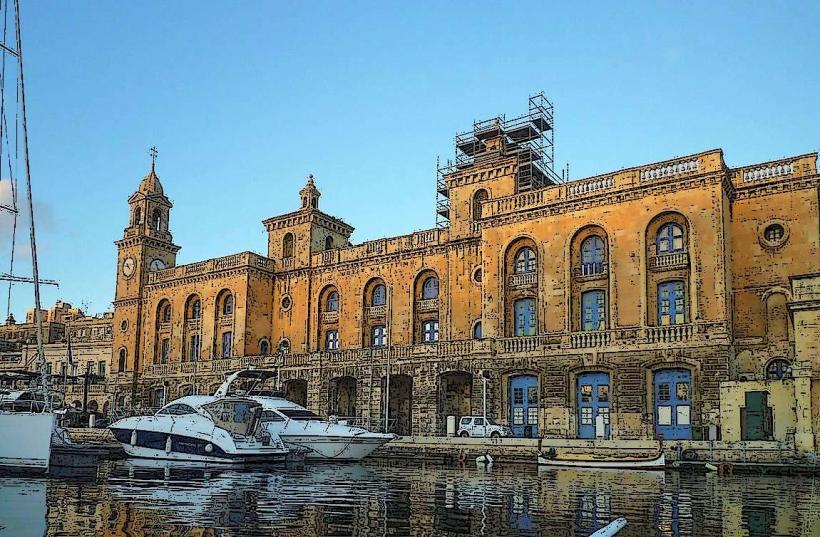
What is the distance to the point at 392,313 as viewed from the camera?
4756 centimetres

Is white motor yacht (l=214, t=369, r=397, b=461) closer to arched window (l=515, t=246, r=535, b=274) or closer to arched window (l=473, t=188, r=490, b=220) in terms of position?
arched window (l=515, t=246, r=535, b=274)

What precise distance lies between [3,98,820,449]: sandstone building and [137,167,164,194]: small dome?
10.8m

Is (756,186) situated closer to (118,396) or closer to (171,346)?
(171,346)

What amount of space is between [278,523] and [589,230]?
28.0 metres

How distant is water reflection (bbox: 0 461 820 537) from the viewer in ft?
42.1

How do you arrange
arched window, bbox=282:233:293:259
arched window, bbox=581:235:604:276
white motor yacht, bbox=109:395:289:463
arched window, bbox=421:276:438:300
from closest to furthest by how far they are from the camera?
white motor yacht, bbox=109:395:289:463, arched window, bbox=581:235:604:276, arched window, bbox=421:276:438:300, arched window, bbox=282:233:293:259

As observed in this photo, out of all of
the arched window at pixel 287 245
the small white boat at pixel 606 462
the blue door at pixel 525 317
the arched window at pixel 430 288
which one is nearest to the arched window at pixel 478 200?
the arched window at pixel 430 288

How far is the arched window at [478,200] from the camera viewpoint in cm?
4534

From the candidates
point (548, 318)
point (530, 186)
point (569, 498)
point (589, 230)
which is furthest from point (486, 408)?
point (569, 498)

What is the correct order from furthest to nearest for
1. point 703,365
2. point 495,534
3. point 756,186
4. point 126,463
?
1. point 756,186
2. point 703,365
3. point 126,463
4. point 495,534

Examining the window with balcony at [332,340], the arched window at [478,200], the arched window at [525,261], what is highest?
the arched window at [478,200]

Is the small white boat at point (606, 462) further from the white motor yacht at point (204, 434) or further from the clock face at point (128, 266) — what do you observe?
the clock face at point (128, 266)

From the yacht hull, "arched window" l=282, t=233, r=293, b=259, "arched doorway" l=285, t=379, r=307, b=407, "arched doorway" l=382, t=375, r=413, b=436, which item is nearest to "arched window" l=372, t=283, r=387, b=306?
"arched doorway" l=382, t=375, r=413, b=436

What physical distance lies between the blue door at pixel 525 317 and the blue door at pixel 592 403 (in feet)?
12.9
